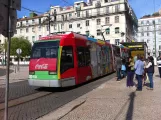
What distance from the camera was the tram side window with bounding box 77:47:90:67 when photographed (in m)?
14.9

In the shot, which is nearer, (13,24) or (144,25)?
(13,24)

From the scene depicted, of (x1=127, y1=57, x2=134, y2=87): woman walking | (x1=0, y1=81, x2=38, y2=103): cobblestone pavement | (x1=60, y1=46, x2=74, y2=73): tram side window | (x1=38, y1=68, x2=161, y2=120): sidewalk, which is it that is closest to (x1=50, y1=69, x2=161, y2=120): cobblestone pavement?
(x1=38, y1=68, x2=161, y2=120): sidewalk

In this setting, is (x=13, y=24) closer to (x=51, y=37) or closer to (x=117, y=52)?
(x=51, y=37)

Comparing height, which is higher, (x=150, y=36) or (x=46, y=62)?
(x=150, y=36)

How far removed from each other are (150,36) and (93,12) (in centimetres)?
4998

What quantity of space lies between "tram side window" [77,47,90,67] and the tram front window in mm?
1760

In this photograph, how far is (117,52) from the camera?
27.0 meters

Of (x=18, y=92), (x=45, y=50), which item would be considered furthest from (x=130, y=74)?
(x=18, y=92)

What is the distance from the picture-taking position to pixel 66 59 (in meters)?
13.6

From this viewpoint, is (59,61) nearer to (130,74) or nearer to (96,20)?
(130,74)

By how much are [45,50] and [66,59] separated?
3.72ft

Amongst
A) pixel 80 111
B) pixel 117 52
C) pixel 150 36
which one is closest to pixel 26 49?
pixel 117 52

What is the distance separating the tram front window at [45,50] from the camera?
1337 cm

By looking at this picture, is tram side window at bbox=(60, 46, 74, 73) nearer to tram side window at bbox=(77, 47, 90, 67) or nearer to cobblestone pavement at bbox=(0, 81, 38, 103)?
tram side window at bbox=(77, 47, 90, 67)
